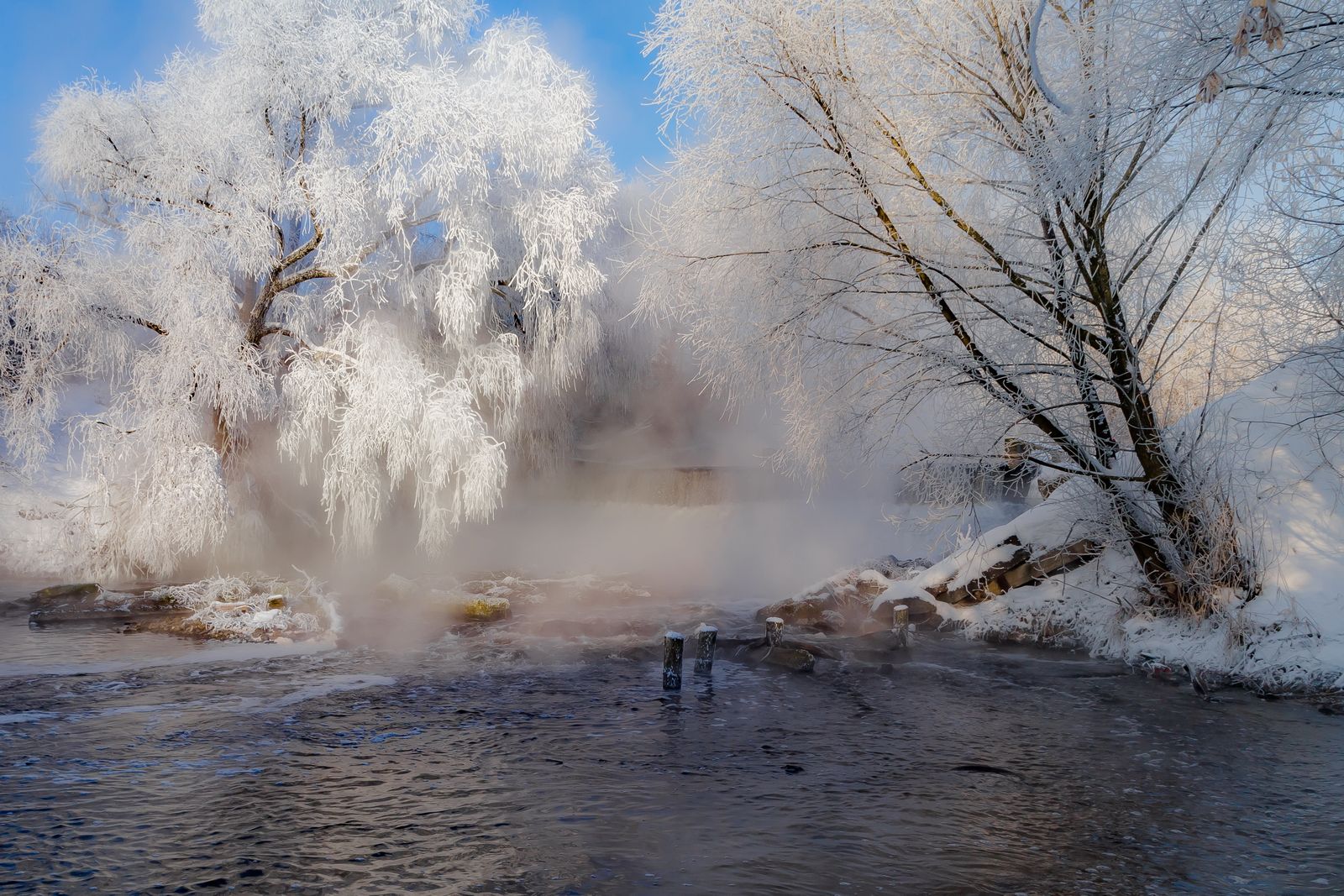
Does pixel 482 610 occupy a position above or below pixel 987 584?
below

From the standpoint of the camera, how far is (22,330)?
43.1 feet

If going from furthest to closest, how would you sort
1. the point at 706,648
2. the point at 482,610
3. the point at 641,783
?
1. the point at 482,610
2. the point at 706,648
3. the point at 641,783

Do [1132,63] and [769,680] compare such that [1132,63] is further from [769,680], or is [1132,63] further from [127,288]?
[127,288]

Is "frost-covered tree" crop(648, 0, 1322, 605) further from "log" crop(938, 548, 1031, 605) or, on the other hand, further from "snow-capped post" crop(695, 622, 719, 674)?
"snow-capped post" crop(695, 622, 719, 674)

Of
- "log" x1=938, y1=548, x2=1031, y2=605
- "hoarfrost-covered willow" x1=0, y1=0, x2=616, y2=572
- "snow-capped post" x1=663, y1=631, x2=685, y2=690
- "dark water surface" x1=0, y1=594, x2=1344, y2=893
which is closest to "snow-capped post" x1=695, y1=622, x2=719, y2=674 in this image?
"dark water surface" x1=0, y1=594, x2=1344, y2=893

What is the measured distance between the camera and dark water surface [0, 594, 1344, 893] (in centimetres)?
492

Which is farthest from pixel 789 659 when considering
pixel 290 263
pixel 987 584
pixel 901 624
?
pixel 290 263

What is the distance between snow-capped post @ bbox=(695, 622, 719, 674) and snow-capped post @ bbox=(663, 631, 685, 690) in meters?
0.70

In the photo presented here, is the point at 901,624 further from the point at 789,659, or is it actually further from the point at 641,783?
the point at 641,783

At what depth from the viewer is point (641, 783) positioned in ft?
20.6

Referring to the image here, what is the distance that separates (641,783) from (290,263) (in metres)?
10.8

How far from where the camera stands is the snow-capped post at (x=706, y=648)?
958cm

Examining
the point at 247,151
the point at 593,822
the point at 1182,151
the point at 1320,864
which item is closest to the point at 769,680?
the point at 593,822

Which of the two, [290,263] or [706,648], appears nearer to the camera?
[706,648]
